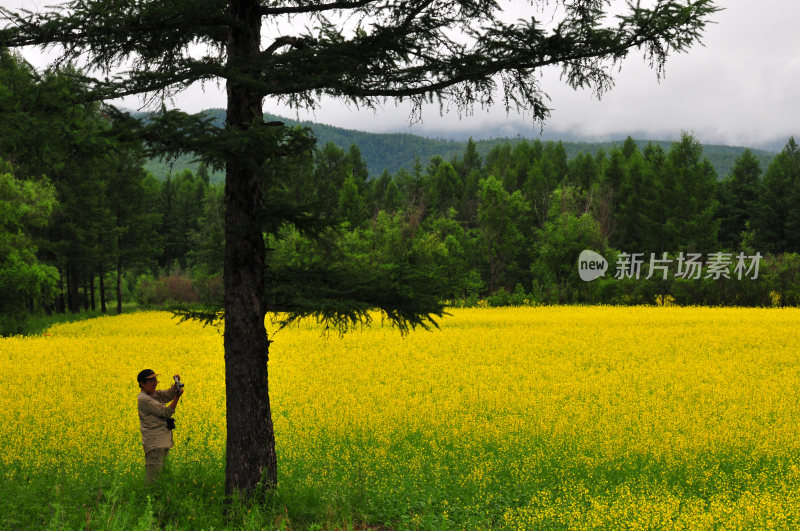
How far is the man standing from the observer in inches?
283

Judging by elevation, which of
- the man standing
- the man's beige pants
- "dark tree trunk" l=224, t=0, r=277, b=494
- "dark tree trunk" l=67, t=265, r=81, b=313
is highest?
"dark tree trunk" l=224, t=0, r=277, b=494

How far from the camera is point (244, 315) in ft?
20.4

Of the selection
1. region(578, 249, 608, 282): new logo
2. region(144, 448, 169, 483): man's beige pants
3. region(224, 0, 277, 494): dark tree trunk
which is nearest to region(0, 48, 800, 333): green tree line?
region(224, 0, 277, 494): dark tree trunk

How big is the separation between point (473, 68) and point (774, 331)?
24194mm

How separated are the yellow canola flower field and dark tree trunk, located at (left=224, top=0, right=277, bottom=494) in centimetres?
106

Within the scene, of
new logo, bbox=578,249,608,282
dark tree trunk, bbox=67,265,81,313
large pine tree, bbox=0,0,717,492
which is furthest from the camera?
new logo, bbox=578,249,608,282

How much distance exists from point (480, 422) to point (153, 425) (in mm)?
6278

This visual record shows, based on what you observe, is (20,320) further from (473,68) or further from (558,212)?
(558,212)

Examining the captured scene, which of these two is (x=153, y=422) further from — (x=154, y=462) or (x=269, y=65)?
(x=269, y=65)

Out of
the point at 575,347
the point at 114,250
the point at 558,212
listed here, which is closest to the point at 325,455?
the point at 575,347

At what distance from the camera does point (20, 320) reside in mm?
26375

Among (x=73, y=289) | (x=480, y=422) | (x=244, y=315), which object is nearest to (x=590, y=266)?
(x=480, y=422)

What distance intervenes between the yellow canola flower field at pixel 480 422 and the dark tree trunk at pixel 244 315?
1062mm

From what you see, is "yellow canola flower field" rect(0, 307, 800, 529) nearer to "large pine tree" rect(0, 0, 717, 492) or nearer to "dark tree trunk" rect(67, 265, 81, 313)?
"large pine tree" rect(0, 0, 717, 492)
